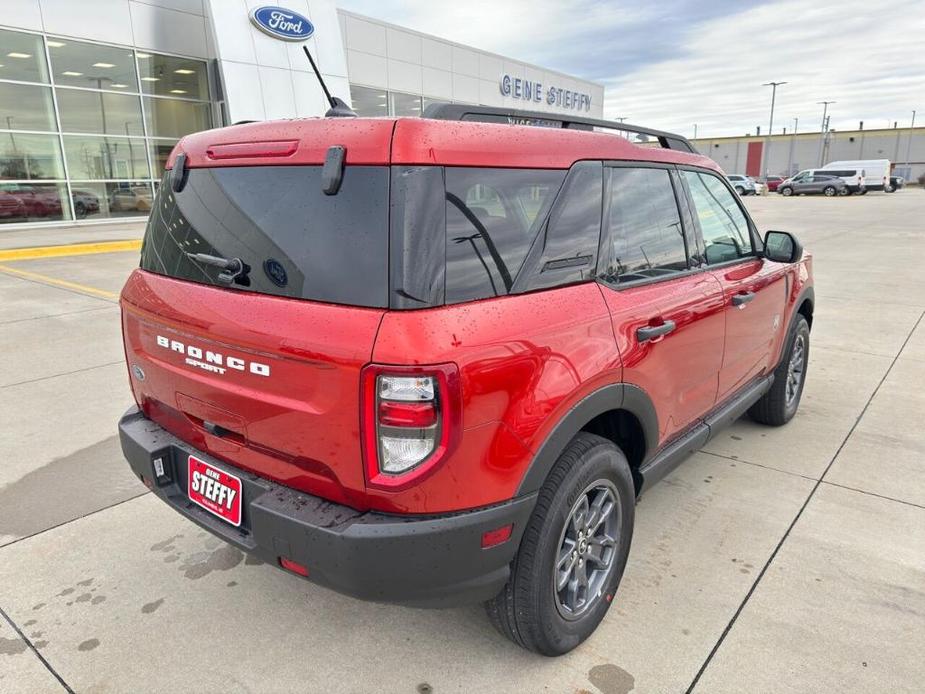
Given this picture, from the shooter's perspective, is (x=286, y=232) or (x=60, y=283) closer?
(x=286, y=232)

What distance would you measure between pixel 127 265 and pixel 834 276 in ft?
38.6

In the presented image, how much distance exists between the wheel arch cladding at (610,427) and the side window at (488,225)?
47 cm

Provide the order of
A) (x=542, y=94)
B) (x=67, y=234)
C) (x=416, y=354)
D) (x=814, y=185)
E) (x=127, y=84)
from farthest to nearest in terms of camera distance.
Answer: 1. (x=814, y=185)
2. (x=542, y=94)
3. (x=127, y=84)
4. (x=67, y=234)
5. (x=416, y=354)

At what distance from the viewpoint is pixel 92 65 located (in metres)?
16.6

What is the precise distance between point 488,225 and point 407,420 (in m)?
0.63

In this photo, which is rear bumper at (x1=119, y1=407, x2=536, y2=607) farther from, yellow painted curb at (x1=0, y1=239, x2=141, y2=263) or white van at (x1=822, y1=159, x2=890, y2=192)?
white van at (x1=822, y1=159, x2=890, y2=192)

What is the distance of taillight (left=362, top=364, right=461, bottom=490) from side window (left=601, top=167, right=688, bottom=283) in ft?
3.04

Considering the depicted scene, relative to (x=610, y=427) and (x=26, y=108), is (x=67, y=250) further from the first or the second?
→ (x=610, y=427)

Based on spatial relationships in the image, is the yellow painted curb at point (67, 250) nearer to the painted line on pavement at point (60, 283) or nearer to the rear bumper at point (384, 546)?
the painted line on pavement at point (60, 283)

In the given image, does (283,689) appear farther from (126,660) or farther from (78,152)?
(78,152)

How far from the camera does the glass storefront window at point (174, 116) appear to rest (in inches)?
704

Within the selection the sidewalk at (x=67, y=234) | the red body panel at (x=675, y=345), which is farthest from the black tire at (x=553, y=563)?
the sidewalk at (x=67, y=234)

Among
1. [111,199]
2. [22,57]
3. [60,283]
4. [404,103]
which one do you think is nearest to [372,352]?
[60,283]

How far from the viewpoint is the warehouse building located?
7006cm
